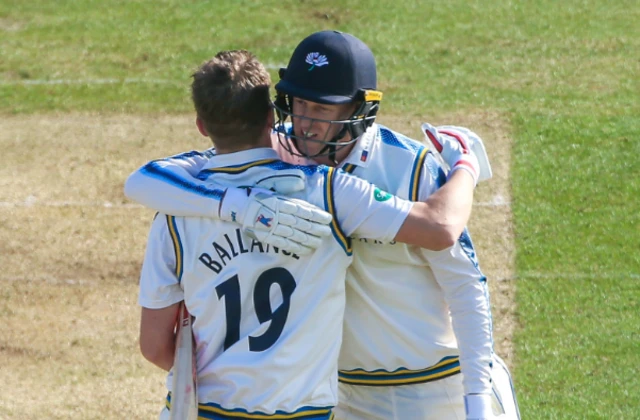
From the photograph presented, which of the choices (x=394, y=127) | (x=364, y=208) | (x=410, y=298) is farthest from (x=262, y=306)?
(x=394, y=127)

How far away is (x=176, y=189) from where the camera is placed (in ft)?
10.5

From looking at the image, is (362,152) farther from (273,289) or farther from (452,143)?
(273,289)

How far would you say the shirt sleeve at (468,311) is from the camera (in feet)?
11.1

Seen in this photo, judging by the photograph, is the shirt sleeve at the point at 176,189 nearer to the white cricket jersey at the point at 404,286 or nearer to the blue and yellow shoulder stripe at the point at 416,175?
the white cricket jersey at the point at 404,286

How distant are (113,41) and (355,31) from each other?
8.58 feet

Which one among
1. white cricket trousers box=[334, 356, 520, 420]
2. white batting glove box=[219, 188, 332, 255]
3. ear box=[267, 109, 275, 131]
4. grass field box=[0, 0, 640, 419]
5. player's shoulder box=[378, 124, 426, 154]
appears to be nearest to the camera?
white batting glove box=[219, 188, 332, 255]

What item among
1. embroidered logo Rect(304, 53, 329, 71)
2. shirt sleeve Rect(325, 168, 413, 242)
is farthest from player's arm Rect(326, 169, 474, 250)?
embroidered logo Rect(304, 53, 329, 71)

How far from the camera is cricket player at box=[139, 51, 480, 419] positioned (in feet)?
10.4

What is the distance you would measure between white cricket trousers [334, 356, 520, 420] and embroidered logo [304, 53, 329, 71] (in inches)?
45.8

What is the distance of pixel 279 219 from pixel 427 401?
97cm

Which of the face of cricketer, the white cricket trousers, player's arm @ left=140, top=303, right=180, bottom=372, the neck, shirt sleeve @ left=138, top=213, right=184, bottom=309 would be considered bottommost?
the white cricket trousers

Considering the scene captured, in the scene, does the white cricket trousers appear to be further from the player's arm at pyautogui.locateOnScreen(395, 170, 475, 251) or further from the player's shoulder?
the player's shoulder

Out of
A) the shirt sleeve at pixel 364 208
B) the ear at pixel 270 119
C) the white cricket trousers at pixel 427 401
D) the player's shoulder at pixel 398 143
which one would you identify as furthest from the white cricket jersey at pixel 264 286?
the white cricket trousers at pixel 427 401

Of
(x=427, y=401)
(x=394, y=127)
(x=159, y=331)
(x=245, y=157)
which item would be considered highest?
(x=245, y=157)
